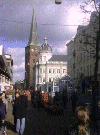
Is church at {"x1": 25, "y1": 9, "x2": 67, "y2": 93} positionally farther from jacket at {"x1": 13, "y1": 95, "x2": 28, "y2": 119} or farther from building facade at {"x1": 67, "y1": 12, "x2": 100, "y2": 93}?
jacket at {"x1": 13, "y1": 95, "x2": 28, "y2": 119}

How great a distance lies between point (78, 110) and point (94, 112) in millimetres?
13617

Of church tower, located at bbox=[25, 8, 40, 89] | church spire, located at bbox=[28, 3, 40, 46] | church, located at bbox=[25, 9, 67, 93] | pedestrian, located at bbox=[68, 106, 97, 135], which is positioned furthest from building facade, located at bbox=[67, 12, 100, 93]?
church tower, located at bbox=[25, 8, 40, 89]

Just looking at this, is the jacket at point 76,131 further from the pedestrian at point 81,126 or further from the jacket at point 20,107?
the jacket at point 20,107

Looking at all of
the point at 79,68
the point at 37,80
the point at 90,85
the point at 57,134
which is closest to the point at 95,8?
the point at 57,134

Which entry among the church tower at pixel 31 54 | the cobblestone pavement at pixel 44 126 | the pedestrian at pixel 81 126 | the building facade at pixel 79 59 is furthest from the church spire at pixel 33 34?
the pedestrian at pixel 81 126

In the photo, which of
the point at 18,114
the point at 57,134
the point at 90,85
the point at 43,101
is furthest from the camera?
the point at 90,85

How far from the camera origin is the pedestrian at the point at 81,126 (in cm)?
401

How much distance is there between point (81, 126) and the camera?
4.07 m

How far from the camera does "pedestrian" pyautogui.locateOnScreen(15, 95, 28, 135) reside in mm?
10156

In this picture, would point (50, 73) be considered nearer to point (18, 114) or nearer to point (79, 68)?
point (79, 68)

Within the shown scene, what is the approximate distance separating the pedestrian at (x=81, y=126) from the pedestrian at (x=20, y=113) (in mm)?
6207

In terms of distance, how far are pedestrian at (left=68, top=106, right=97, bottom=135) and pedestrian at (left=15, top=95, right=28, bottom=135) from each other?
6207mm

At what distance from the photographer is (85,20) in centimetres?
1920

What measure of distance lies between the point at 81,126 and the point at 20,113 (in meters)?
6.33
